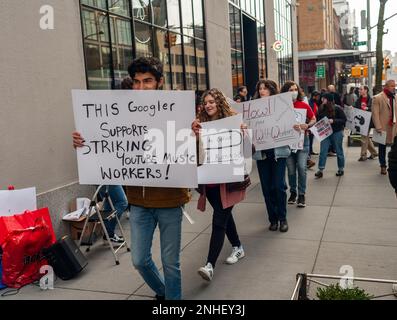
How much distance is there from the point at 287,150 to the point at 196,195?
334 centimetres

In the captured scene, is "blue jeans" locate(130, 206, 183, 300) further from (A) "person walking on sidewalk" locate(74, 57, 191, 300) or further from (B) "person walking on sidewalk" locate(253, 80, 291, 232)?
(B) "person walking on sidewalk" locate(253, 80, 291, 232)

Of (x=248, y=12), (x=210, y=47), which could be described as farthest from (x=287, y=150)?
(x=248, y=12)

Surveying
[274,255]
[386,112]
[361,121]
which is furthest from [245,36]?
[274,255]

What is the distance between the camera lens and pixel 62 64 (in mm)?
6098

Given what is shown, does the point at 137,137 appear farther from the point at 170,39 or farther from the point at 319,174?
the point at 170,39

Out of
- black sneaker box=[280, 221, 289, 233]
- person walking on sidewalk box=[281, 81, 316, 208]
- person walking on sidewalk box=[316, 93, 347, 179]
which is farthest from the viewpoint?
person walking on sidewalk box=[316, 93, 347, 179]

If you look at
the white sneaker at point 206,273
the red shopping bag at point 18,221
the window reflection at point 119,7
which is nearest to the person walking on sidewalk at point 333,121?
the window reflection at point 119,7

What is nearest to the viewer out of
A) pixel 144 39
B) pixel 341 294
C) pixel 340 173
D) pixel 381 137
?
pixel 341 294

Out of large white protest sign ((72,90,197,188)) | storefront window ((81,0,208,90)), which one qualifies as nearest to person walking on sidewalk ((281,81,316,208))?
storefront window ((81,0,208,90))

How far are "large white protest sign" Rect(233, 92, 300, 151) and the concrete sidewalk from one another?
1.23 m

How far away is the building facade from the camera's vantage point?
17.2 feet

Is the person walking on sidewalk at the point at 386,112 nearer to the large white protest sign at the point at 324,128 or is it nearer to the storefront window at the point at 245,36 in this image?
the large white protest sign at the point at 324,128

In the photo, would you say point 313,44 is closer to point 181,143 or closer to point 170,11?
point 170,11

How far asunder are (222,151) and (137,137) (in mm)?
1058
